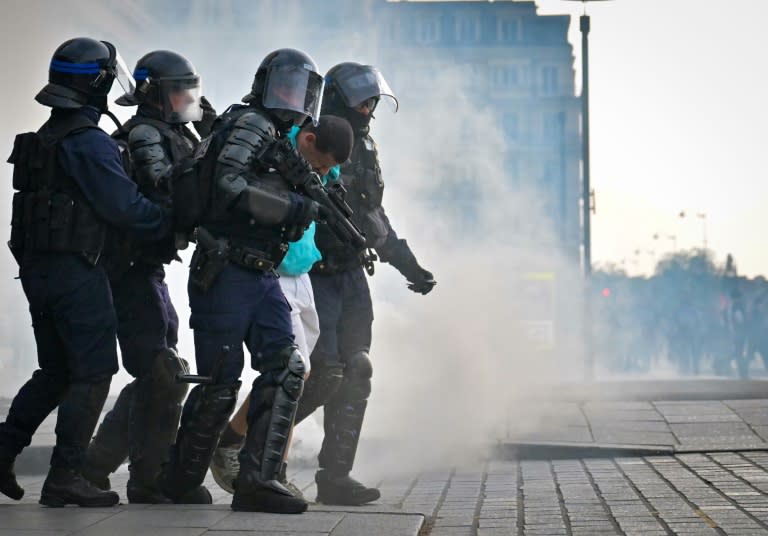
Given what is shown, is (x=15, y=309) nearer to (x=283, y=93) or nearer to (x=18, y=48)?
(x=18, y=48)

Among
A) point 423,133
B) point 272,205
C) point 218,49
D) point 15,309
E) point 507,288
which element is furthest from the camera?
point 423,133

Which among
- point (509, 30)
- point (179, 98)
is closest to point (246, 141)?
point (179, 98)

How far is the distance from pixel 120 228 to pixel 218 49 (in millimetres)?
11772

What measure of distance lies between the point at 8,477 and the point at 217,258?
1121 millimetres

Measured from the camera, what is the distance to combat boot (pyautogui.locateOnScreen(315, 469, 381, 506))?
6020 millimetres

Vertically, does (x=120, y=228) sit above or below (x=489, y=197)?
below

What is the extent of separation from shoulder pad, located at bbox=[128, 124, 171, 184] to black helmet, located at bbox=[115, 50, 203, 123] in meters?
0.17

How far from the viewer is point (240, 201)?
16.1 ft

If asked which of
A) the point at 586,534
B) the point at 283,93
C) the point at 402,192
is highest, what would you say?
the point at 402,192

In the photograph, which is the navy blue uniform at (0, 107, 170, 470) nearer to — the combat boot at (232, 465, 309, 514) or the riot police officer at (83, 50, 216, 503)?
the riot police officer at (83, 50, 216, 503)

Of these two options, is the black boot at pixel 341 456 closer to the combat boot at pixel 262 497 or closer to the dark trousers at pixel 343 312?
the dark trousers at pixel 343 312

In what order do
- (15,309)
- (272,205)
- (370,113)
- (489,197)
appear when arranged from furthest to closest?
(489,197) → (15,309) → (370,113) → (272,205)

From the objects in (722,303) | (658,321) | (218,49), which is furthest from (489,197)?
(218,49)

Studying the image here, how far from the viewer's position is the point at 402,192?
15.5 meters
